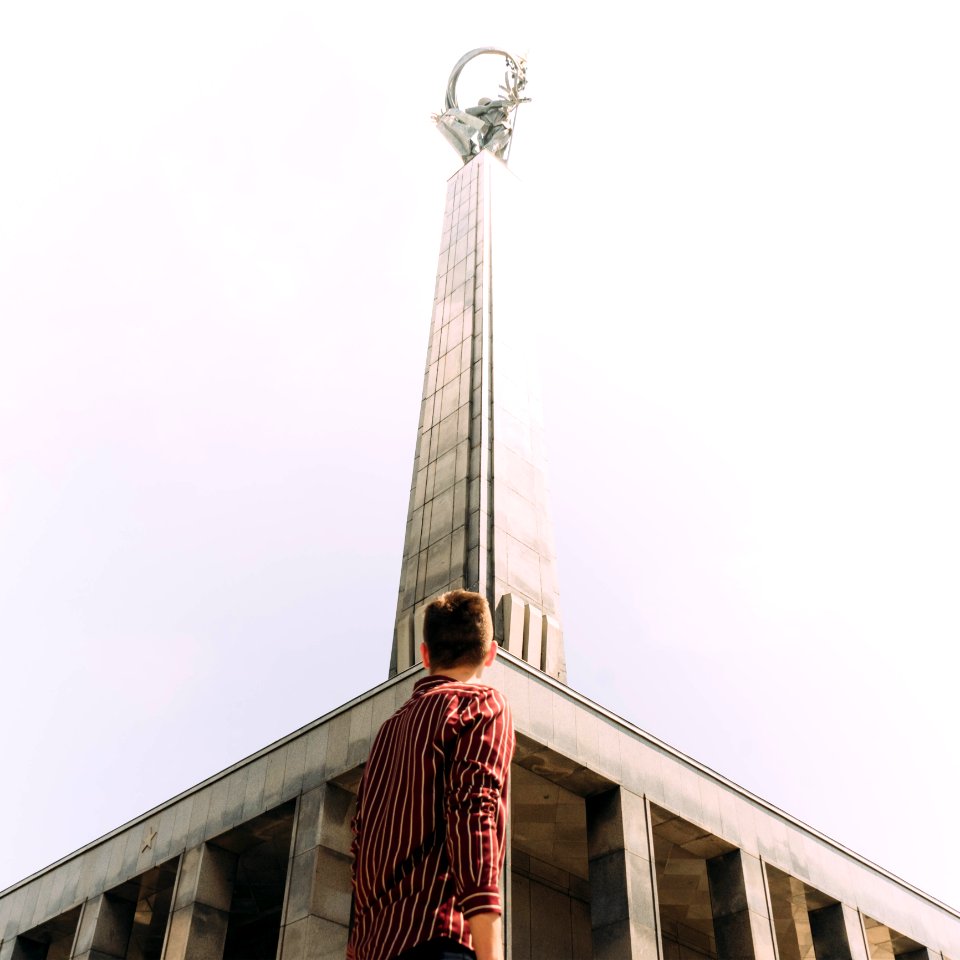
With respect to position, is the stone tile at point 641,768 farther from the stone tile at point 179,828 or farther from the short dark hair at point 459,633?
the short dark hair at point 459,633

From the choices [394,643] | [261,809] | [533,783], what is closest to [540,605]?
[394,643]

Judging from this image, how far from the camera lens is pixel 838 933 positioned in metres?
20.8

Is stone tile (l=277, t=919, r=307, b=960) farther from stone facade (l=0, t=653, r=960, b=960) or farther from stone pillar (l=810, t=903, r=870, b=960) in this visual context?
stone pillar (l=810, t=903, r=870, b=960)

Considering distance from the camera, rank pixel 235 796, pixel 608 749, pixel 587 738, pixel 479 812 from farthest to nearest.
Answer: pixel 235 796, pixel 608 749, pixel 587 738, pixel 479 812

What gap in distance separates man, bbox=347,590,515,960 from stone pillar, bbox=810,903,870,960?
20.0 metres

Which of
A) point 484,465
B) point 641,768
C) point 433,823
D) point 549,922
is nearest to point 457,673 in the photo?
point 433,823

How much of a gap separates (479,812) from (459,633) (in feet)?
3.00

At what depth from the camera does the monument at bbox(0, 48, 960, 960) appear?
17.4 meters

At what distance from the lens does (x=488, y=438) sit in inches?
1065

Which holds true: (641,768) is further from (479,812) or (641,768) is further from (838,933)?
(479,812)

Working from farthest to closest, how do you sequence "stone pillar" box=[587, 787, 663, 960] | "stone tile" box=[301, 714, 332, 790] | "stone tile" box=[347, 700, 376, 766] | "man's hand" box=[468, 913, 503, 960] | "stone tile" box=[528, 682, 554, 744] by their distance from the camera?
"stone tile" box=[301, 714, 332, 790] → "stone tile" box=[528, 682, 554, 744] → "stone tile" box=[347, 700, 376, 766] → "stone pillar" box=[587, 787, 663, 960] → "man's hand" box=[468, 913, 503, 960]

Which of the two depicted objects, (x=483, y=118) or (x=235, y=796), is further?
(x=483, y=118)

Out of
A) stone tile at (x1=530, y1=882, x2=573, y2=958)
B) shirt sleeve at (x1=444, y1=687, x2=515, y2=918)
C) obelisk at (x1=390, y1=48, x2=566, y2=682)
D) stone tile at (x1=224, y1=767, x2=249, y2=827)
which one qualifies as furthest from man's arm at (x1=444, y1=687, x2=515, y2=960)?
obelisk at (x1=390, y1=48, x2=566, y2=682)

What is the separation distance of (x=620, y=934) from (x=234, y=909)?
34.3 feet
